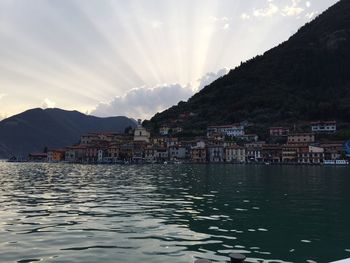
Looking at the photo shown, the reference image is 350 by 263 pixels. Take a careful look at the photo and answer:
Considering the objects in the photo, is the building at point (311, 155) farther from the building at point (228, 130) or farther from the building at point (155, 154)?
the building at point (155, 154)

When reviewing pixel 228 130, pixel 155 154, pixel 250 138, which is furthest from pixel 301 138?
pixel 155 154

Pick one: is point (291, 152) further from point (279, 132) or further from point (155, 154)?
point (155, 154)

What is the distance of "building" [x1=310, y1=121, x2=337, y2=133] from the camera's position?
173750mm

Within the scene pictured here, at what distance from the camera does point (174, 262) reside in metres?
12.8

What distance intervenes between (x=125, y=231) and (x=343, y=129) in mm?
170179

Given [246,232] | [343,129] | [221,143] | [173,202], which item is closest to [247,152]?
[221,143]

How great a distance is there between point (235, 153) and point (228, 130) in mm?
29091

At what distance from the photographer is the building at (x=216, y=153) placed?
169750 mm

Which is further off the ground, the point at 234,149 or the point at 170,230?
the point at 234,149

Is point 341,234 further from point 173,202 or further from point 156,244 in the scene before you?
point 173,202

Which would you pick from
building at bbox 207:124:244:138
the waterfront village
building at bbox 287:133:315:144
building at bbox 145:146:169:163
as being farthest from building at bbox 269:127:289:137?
building at bbox 145:146:169:163

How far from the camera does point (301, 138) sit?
165125 mm

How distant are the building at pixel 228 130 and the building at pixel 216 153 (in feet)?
66.0

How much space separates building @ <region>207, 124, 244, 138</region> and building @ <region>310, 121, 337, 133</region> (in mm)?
32438
